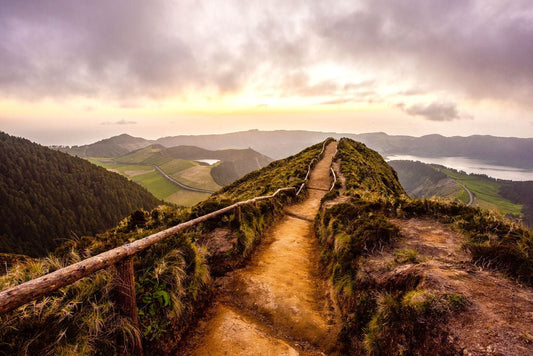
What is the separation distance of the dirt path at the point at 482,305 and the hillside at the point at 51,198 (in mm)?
113069

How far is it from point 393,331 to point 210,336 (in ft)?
10.9

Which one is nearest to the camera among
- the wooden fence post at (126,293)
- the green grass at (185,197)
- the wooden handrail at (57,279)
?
the wooden handrail at (57,279)

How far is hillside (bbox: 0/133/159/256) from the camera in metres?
97.9

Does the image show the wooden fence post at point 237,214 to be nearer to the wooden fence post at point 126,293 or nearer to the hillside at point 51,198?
the wooden fence post at point 126,293

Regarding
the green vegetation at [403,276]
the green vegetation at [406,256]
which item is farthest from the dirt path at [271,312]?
the green vegetation at [406,256]

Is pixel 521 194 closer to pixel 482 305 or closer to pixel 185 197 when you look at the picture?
→ pixel 185 197

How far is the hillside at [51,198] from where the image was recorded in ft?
321

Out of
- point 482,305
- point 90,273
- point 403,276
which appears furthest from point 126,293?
point 482,305

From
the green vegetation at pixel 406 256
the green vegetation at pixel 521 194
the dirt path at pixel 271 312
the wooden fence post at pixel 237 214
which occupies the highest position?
the green vegetation at pixel 406 256

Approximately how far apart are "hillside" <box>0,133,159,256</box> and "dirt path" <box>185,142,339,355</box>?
108632 mm

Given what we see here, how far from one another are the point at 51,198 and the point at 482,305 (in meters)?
159

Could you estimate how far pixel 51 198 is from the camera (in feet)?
383

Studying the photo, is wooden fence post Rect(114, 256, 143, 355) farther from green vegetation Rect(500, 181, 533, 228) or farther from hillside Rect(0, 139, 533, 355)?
green vegetation Rect(500, 181, 533, 228)

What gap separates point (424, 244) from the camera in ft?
18.6
